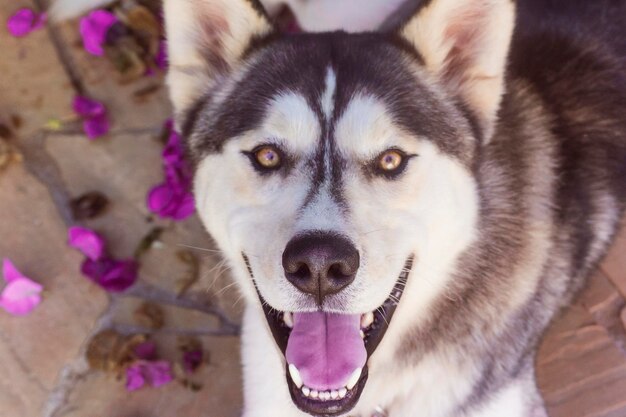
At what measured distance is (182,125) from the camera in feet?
7.61

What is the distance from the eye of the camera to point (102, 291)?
3.32 m

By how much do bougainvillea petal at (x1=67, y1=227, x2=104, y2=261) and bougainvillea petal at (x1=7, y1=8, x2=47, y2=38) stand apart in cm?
144

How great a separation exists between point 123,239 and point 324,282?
1969 mm

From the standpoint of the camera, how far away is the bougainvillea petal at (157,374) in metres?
3.08

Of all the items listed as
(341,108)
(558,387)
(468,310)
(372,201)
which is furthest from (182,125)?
(558,387)

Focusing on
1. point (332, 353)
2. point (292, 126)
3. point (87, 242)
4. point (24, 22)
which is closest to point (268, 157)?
point (292, 126)

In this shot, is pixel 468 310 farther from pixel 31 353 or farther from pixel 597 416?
pixel 31 353

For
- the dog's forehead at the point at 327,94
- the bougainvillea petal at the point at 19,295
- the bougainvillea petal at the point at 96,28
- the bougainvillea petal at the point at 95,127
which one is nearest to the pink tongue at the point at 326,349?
the dog's forehead at the point at 327,94

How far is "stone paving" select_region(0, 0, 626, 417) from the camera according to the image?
3.06 m

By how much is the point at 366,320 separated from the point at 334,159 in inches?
21.3

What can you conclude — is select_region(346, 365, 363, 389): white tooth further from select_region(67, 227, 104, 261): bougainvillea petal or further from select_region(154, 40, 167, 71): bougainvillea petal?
select_region(154, 40, 167, 71): bougainvillea petal

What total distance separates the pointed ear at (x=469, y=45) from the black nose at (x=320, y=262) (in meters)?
0.72

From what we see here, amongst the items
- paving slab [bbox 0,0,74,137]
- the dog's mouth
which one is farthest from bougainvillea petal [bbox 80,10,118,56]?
the dog's mouth

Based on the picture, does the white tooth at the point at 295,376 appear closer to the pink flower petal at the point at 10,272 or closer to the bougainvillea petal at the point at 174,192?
the bougainvillea petal at the point at 174,192
